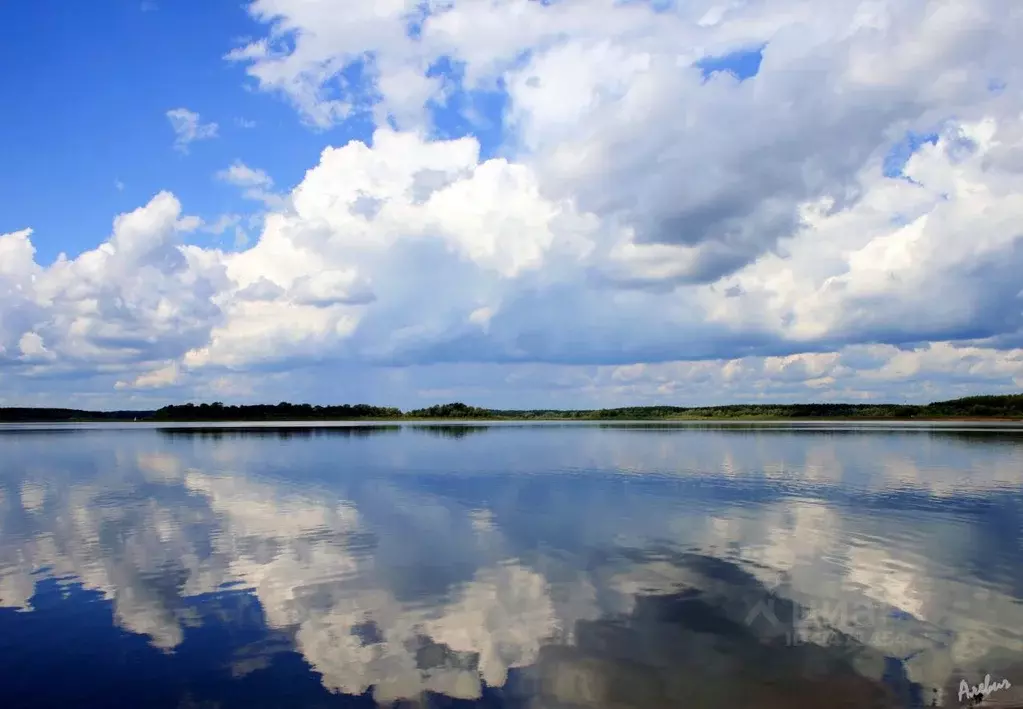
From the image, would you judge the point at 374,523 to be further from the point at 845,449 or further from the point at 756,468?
the point at 845,449

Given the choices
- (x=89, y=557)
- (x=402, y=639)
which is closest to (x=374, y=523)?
(x=89, y=557)

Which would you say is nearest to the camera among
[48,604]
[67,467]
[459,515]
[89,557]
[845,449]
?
[48,604]

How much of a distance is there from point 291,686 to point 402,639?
310 cm

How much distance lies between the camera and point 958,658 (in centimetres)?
1519
